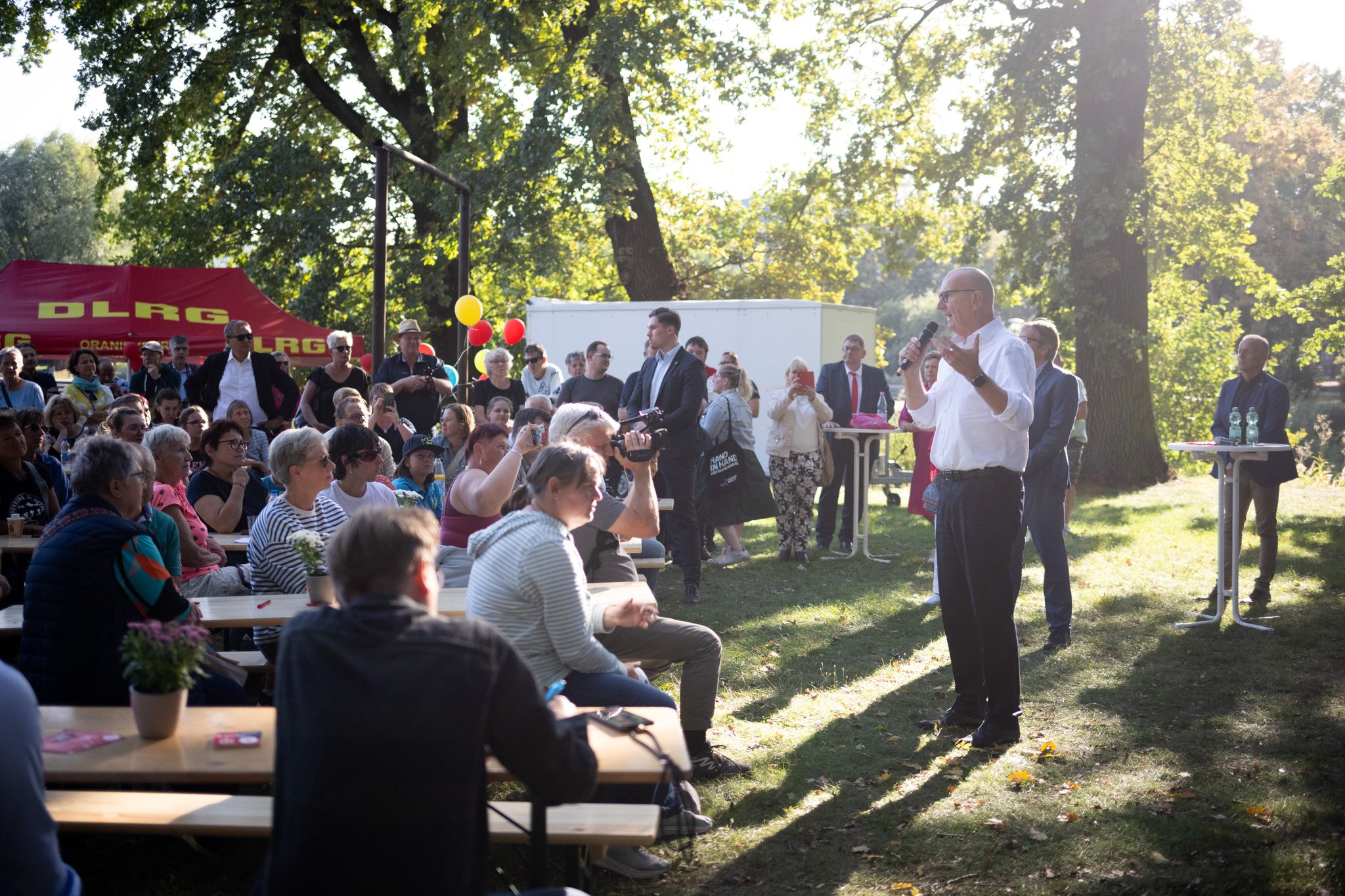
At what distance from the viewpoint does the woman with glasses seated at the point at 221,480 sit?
20.3 ft

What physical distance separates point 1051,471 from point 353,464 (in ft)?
13.1

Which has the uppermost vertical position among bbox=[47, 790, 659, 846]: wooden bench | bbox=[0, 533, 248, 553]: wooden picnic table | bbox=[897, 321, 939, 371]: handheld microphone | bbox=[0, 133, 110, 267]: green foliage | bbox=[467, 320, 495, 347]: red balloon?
bbox=[0, 133, 110, 267]: green foliage

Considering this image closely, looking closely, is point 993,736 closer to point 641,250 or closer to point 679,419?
point 679,419

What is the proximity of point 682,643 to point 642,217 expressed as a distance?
44.3ft

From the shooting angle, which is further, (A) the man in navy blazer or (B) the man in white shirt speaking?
(A) the man in navy blazer

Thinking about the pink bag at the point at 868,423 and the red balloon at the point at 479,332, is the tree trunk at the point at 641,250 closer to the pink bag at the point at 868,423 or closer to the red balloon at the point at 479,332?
the red balloon at the point at 479,332

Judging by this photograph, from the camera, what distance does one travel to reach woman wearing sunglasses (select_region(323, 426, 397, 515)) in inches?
212

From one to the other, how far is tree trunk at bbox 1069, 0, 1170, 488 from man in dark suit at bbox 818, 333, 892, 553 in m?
5.44

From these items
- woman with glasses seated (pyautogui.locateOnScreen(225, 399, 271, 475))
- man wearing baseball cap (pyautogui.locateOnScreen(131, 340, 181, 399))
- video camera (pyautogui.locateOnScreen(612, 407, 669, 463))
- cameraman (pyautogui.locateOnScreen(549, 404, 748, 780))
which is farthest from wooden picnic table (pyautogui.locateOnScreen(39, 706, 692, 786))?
man wearing baseball cap (pyautogui.locateOnScreen(131, 340, 181, 399))

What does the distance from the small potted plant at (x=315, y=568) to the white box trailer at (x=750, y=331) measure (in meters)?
11.9

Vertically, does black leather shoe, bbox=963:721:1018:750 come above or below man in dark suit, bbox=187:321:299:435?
below

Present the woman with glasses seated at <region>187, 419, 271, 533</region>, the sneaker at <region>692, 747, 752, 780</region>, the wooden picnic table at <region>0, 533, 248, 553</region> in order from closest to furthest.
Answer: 1. the sneaker at <region>692, 747, 752, 780</region>
2. the wooden picnic table at <region>0, 533, 248, 553</region>
3. the woman with glasses seated at <region>187, 419, 271, 533</region>

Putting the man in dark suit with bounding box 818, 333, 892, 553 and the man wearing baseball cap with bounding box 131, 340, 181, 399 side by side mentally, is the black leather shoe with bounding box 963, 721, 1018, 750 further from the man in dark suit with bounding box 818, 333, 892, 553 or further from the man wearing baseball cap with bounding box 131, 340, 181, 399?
the man wearing baseball cap with bounding box 131, 340, 181, 399

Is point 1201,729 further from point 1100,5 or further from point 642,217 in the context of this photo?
point 642,217
